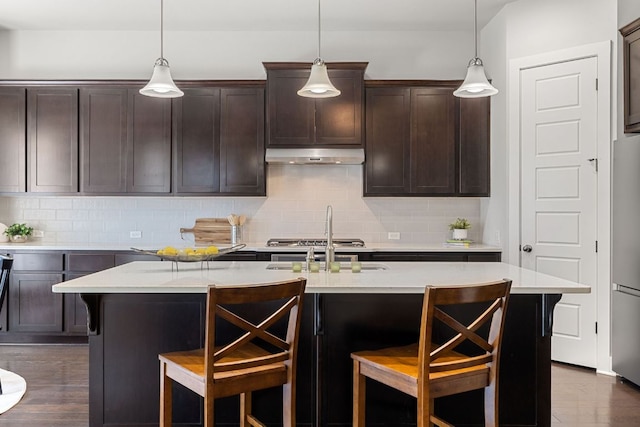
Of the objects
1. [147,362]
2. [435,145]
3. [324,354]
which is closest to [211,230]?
[435,145]

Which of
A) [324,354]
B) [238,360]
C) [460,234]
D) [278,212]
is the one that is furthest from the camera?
[278,212]

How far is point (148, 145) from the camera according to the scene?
4703mm

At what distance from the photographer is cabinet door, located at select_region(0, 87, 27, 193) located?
4.68 meters

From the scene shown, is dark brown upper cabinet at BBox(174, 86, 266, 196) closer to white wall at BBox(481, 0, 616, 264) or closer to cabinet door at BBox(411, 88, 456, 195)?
cabinet door at BBox(411, 88, 456, 195)

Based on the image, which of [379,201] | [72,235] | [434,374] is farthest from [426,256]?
[72,235]

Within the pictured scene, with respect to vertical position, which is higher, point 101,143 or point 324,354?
point 101,143

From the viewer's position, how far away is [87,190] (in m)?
4.71

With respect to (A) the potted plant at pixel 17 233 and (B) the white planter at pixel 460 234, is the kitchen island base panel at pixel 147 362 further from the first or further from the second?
(A) the potted plant at pixel 17 233

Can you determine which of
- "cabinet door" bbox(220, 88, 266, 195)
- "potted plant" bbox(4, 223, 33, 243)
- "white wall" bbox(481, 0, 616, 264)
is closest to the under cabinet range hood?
"cabinet door" bbox(220, 88, 266, 195)

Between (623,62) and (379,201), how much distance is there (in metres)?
2.42

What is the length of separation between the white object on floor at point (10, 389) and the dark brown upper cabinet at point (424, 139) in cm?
327

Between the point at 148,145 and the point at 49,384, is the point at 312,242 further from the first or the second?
the point at 49,384

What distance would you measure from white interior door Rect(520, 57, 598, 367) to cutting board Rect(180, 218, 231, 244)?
281 centimetres

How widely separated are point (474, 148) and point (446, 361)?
3.13 m
